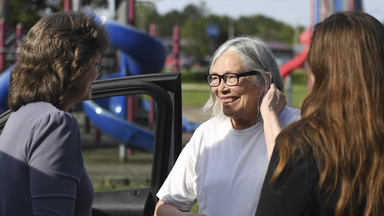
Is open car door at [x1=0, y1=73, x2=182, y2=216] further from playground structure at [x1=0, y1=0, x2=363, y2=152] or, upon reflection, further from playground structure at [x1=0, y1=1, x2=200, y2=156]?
playground structure at [x1=0, y1=1, x2=200, y2=156]

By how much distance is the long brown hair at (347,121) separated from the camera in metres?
1.32

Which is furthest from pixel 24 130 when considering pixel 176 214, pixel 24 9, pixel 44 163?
pixel 24 9

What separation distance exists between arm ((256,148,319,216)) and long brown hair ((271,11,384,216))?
0.06ft

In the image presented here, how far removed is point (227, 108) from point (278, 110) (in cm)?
28

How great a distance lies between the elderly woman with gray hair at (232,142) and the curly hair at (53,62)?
792mm

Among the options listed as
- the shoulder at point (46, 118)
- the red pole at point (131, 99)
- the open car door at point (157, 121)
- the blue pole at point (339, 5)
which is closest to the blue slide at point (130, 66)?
the red pole at point (131, 99)

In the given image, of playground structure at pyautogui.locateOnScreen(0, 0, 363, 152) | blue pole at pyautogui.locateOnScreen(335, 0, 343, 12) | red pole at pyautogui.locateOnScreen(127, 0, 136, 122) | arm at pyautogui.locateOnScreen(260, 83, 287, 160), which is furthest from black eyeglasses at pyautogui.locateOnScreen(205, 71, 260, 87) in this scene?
blue pole at pyautogui.locateOnScreen(335, 0, 343, 12)

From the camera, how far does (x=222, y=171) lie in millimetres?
2109

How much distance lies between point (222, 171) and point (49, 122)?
90 centimetres

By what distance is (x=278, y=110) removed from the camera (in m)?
2.03

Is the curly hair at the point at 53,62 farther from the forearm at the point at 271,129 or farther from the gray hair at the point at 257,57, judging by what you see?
the gray hair at the point at 257,57

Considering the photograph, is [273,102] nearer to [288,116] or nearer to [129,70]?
[288,116]

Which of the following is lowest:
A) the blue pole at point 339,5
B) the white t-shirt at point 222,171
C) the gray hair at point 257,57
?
the white t-shirt at point 222,171

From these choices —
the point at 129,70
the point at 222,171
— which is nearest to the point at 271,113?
the point at 222,171
